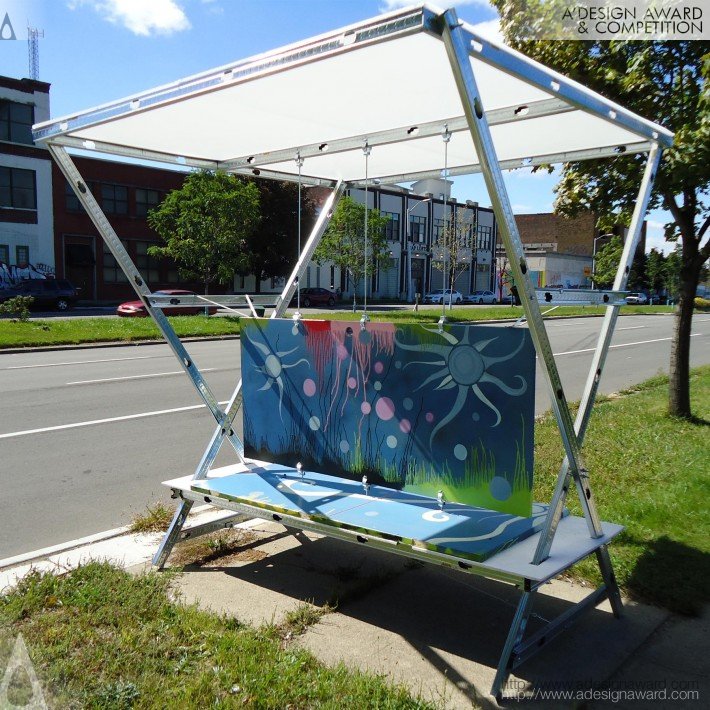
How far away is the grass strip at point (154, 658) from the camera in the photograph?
3.00 meters

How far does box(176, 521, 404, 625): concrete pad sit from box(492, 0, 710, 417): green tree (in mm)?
4830

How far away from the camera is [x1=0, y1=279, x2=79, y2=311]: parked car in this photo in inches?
1379

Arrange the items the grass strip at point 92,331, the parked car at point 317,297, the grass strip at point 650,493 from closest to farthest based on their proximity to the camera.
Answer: the grass strip at point 650,493, the grass strip at point 92,331, the parked car at point 317,297

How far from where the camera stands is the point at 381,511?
13.5 feet

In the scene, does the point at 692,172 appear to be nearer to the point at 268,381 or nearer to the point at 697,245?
the point at 697,245

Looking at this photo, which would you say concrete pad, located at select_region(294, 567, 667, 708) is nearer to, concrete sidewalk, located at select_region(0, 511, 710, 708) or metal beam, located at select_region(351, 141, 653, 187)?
concrete sidewalk, located at select_region(0, 511, 710, 708)

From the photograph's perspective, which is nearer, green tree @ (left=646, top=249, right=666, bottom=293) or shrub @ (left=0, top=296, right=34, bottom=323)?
shrub @ (left=0, top=296, right=34, bottom=323)

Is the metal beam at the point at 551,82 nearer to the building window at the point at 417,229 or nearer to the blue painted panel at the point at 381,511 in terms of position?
the blue painted panel at the point at 381,511

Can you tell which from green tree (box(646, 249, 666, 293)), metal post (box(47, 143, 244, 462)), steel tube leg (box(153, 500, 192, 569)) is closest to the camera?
steel tube leg (box(153, 500, 192, 569))

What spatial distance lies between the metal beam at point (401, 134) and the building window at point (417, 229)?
192 ft

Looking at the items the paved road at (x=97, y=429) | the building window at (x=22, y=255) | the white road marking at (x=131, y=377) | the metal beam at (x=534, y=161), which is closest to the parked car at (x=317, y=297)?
the building window at (x=22, y=255)

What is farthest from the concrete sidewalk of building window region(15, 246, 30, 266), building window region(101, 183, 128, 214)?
building window region(101, 183, 128, 214)

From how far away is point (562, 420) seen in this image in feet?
11.5

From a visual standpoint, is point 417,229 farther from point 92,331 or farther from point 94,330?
point 92,331
